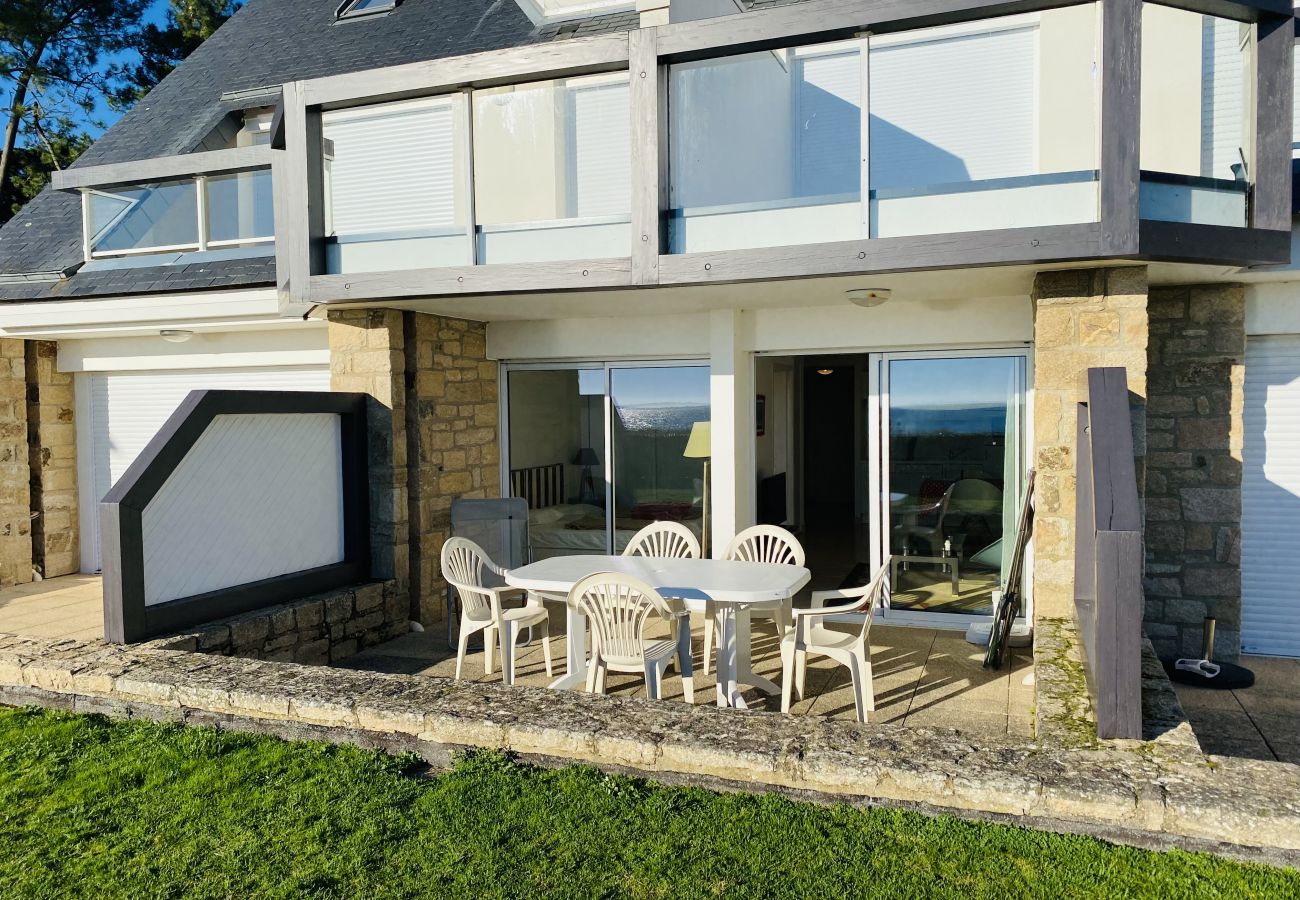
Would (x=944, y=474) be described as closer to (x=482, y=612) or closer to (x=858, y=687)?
(x=858, y=687)

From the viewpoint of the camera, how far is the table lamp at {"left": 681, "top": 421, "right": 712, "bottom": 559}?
343 inches

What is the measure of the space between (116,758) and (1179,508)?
7.05 m

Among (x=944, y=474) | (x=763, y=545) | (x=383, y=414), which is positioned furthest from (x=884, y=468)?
(x=383, y=414)

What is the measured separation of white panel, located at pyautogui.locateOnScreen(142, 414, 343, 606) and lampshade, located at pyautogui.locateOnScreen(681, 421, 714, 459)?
3.13 metres

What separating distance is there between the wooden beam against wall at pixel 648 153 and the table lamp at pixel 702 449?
251cm

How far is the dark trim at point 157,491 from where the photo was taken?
18.6 ft

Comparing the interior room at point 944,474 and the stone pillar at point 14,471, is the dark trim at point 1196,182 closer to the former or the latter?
the interior room at point 944,474

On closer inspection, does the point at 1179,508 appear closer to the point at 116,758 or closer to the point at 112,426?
the point at 116,758

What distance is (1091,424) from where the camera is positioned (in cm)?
452

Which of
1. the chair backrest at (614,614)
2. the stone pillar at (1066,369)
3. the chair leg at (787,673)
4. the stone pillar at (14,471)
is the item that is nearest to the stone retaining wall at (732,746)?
the chair backrest at (614,614)

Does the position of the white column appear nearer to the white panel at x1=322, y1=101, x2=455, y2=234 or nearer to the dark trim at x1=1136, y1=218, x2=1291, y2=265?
the white panel at x1=322, y1=101, x2=455, y2=234

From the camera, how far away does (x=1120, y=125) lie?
212 inches

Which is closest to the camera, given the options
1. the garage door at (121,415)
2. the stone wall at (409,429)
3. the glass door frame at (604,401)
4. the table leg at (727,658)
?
the table leg at (727,658)

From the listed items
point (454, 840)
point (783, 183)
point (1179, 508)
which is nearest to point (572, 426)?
point (783, 183)
